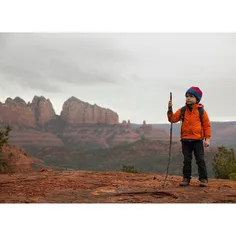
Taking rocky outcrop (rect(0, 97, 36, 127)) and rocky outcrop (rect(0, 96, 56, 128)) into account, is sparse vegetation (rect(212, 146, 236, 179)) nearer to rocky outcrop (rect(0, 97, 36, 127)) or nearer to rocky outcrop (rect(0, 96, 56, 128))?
rocky outcrop (rect(0, 96, 56, 128))

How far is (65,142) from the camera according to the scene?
12525cm

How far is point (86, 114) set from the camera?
143m

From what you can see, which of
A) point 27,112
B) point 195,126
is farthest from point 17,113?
point 195,126

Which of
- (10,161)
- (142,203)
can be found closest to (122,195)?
(142,203)

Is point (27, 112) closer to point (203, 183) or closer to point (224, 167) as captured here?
point (224, 167)

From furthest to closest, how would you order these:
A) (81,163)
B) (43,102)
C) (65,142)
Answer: (43,102) → (65,142) → (81,163)

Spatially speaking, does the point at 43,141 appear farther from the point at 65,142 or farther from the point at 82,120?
the point at 82,120

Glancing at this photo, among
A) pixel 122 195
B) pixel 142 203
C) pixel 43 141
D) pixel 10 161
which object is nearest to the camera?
pixel 142 203

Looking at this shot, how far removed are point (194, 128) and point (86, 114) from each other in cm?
13652

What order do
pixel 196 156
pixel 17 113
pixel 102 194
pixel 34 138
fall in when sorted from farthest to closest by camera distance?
pixel 17 113 → pixel 34 138 → pixel 196 156 → pixel 102 194

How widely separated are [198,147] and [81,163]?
73.5 meters

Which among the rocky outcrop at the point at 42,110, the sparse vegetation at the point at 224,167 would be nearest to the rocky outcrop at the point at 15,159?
the sparse vegetation at the point at 224,167

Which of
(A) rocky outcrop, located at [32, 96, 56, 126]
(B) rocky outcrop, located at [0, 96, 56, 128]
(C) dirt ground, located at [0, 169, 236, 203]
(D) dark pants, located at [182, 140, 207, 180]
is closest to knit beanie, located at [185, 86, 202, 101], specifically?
(D) dark pants, located at [182, 140, 207, 180]

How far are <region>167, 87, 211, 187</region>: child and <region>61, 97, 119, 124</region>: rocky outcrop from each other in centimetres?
A: 13307
